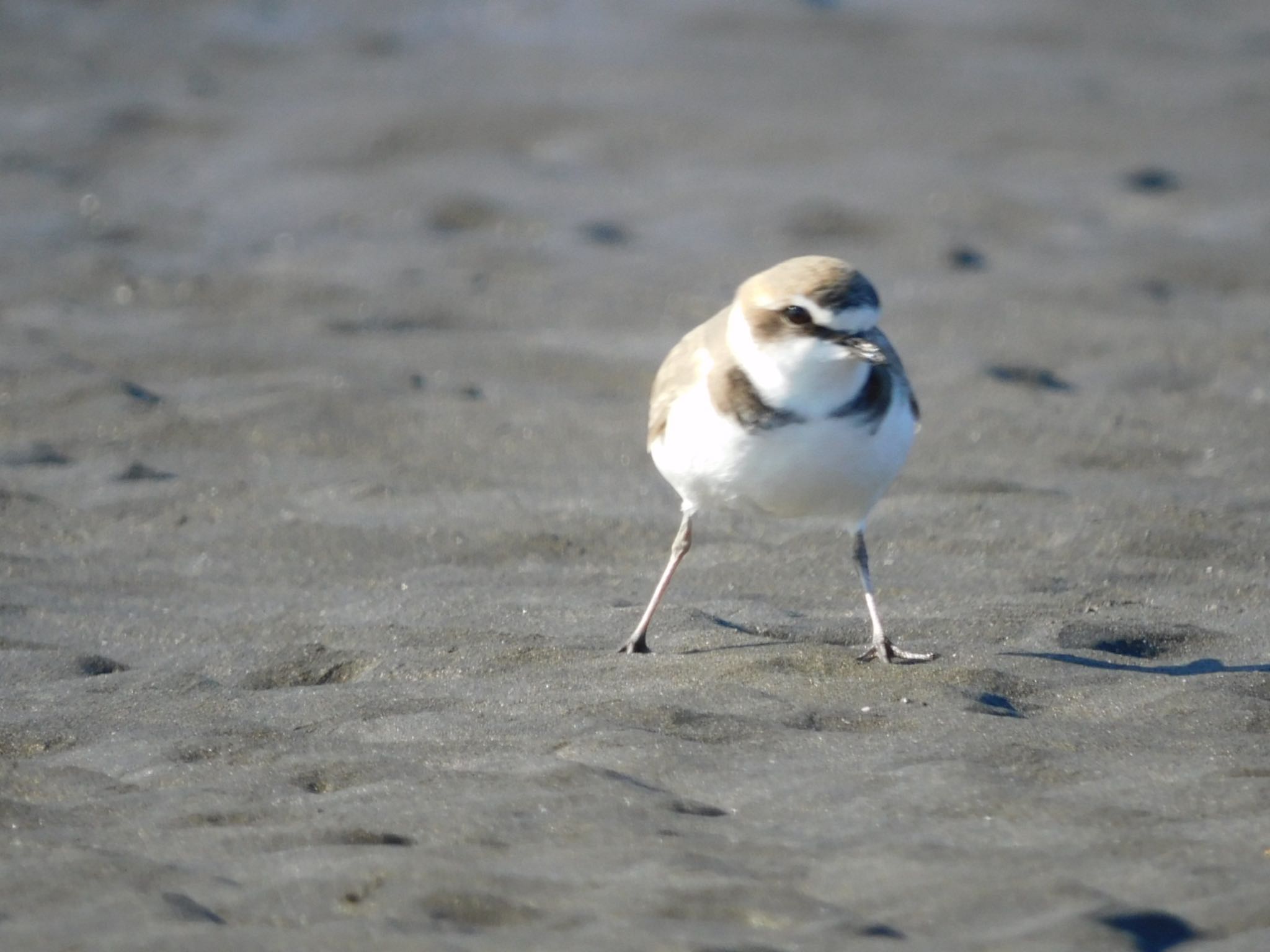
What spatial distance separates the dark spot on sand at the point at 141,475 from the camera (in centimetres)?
704

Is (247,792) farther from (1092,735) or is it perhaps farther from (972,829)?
(1092,735)

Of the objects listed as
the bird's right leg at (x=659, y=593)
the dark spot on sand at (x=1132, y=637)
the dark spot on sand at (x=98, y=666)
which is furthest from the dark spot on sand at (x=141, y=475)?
the dark spot on sand at (x=1132, y=637)

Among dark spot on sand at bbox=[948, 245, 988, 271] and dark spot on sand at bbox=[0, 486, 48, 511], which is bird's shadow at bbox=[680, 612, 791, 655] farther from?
dark spot on sand at bbox=[948, 245, 988, 271]

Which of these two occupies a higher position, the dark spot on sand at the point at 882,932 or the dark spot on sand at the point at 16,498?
the dark spot on sand at the point at 882,932

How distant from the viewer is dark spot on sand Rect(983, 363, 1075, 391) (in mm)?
8211

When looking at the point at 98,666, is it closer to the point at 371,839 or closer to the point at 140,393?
the point at 371,839

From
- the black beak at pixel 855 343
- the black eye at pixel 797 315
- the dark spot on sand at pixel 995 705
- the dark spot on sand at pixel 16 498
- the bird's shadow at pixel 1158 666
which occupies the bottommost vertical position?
the dark spot on sand at pixel 16 498

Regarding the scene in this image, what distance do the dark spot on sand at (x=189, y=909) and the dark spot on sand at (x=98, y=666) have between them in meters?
1.93

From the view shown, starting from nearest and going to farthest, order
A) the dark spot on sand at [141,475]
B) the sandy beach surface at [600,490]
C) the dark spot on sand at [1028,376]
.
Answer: the sandy beach surface at [600,490] → the dark spot on sand at [141,475] → the dark spot on sand at [1028,376]

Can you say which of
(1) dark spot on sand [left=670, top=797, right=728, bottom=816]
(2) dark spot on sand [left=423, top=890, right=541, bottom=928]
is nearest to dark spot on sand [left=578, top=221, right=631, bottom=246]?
(1) dark spot on sand [left=670, top=797, right=728, bottom=816]

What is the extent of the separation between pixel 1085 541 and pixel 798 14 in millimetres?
8495

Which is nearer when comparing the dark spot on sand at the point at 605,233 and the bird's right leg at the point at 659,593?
the bird's right leg at the point at 659,593

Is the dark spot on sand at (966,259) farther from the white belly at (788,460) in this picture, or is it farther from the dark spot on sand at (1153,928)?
the dark spot on sand at (1153,928)

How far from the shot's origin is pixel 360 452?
7.42 metres
